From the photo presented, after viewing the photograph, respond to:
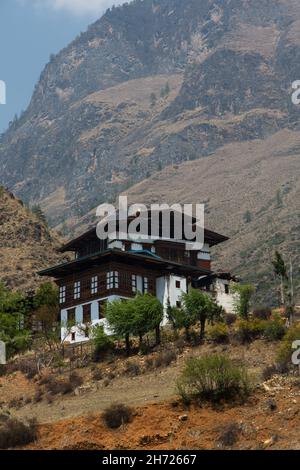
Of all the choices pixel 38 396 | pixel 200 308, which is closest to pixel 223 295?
pixel 200 308

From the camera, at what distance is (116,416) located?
1865 inches

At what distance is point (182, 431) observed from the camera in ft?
151

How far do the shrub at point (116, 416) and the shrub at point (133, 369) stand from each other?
13.2 m

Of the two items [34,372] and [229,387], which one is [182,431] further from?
[34,372]

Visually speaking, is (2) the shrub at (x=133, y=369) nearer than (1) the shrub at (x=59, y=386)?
No

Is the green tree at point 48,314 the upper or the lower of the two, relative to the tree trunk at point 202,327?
upper

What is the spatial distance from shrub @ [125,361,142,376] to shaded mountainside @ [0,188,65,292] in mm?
59816

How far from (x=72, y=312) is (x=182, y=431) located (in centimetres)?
3954

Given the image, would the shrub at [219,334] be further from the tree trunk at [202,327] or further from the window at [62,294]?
the window at [62,294]

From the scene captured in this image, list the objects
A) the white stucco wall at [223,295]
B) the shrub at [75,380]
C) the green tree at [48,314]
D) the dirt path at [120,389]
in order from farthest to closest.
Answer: the white stucco wall at [223,295]
the green tree at [48,314]
the shrub at [75,380]
the dirt path at [120,389]

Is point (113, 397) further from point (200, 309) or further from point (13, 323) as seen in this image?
point (13, 323)

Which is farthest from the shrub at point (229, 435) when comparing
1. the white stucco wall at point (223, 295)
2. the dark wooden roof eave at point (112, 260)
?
the white stucco wall at point (223, 295)

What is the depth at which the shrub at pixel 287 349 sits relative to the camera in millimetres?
54500
